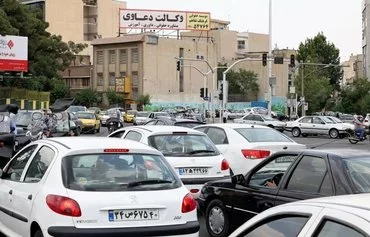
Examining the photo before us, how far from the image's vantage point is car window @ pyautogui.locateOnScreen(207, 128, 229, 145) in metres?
13.6

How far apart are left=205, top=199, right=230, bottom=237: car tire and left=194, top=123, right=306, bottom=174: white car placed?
4031 millimetres

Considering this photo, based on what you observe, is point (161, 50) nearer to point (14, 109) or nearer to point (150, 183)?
point (14, 109)

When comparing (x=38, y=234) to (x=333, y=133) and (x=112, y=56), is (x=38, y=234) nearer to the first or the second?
(x=333, y=133)

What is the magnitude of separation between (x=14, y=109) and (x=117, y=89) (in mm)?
76204

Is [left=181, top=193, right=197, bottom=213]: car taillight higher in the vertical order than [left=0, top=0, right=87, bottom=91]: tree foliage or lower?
lower

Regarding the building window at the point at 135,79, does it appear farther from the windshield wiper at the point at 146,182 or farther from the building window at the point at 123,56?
the windshield wiper at the point at 146,182

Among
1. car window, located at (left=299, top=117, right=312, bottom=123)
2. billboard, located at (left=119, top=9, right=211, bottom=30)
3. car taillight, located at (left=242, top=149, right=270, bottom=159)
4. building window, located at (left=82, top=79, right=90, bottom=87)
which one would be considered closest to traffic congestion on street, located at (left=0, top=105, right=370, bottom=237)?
car taillight, located at (left=242, top=149, right=270, bottom=159)

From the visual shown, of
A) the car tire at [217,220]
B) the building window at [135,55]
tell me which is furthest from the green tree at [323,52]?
the car tire at [217,220]

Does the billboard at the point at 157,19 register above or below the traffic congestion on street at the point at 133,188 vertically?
above

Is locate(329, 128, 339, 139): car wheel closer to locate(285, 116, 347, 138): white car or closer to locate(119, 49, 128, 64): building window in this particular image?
locate(285, 116, 347, 138): white car

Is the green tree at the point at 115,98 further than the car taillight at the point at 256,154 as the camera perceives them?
Yes

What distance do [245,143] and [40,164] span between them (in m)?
6.84

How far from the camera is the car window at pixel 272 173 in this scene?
7.61 meters

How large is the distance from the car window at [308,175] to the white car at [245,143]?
538cm
